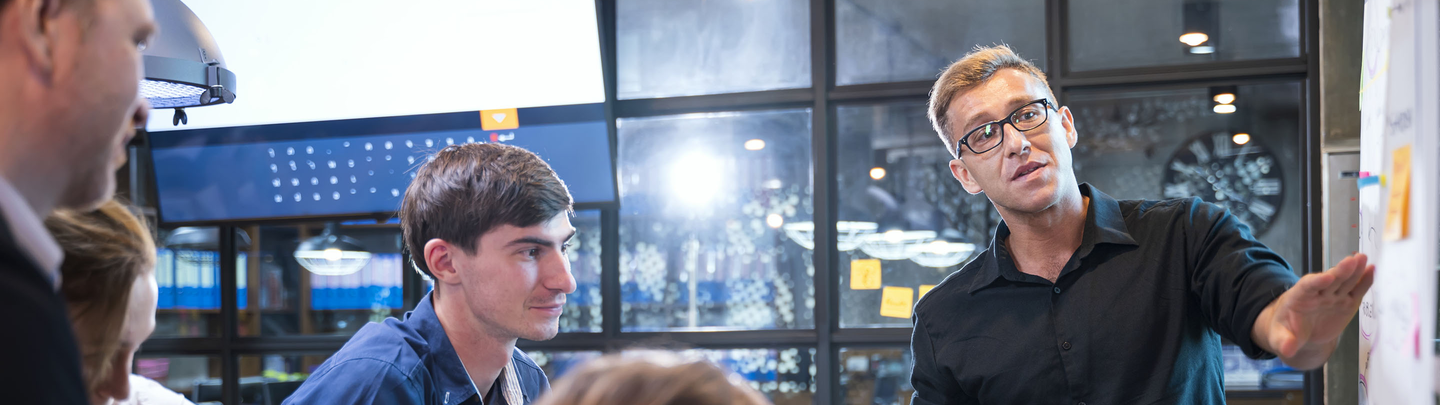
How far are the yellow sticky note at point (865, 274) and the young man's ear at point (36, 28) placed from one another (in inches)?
126

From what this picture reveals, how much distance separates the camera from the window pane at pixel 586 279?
3.87 m

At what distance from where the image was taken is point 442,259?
5.88 ft

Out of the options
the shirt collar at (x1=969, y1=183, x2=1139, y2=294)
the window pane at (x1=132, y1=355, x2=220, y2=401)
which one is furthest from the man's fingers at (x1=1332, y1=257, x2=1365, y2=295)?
the window pane at (x1=132, y1=355, x2=220, y2=401)

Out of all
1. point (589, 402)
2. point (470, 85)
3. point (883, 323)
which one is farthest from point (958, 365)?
point (470, 85)

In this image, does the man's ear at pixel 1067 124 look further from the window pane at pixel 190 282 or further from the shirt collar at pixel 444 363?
the window pane at pixel 190 282

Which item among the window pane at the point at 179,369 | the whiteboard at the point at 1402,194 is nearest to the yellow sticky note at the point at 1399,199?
the whiteboard at the point at 1402,194

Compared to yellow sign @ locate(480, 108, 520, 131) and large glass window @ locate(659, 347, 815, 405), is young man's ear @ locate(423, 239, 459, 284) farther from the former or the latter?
large glass window @ locate(659, 347, 815, 405)

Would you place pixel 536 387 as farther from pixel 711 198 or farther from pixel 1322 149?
pixel 1322 149

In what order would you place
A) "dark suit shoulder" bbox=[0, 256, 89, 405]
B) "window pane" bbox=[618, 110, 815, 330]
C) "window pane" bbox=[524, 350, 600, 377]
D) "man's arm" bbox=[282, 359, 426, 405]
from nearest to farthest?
"dark suit shoulder" bbox=[0, 256, 89, 405] < "man's arm" bbox=[282, 359, 426, 405] < "window pane" bbox=[618, 110, 815, 330] < "window pane" bbox=[524, 350, 600, 377]

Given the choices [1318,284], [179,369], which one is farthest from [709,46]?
[1318,284]

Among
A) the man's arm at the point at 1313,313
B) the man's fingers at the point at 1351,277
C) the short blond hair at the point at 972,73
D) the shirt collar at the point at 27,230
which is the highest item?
the short blond hair at the point at 972,73

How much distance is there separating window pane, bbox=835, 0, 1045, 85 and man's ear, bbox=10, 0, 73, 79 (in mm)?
3166

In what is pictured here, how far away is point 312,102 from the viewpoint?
3.62 metres

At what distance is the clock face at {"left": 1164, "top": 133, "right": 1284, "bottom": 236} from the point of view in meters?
3.38
